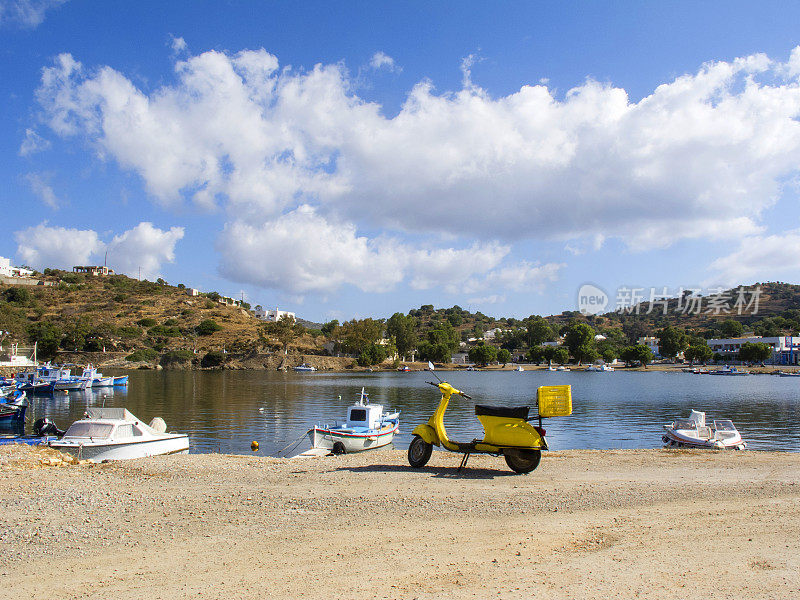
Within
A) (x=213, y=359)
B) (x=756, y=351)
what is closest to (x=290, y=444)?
(x=213, y=359)

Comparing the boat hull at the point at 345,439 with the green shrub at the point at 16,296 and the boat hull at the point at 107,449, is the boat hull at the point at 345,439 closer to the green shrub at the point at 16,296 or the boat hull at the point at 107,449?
the boat hull at the point at 107,449

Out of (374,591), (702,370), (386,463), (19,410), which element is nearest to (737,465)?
(386,463)

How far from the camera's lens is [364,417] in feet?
94.1

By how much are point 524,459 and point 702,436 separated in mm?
16484

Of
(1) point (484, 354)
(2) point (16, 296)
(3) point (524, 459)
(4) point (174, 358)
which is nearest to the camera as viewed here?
(3) point (524, 459)

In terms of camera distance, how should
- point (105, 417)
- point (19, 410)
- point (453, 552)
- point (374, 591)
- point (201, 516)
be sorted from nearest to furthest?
point (374, 591) < point (453, 552) < point (201, 516) < point (105, 417) < point (19, 410)

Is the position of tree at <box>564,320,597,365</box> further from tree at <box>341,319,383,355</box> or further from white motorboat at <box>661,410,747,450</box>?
white motorboat at <box>661,410,747,450</box>

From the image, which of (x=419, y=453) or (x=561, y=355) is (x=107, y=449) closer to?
(x=419, y=453)

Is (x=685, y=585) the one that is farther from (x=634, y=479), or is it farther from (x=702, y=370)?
(x=702, y=370)

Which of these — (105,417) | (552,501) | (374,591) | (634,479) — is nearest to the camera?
(374,591)

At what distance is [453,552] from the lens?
8070 millimetres

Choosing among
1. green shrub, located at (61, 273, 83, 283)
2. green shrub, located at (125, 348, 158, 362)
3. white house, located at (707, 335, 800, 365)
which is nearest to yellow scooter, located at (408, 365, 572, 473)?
green shrub, located at (125, 348, 158, 362)

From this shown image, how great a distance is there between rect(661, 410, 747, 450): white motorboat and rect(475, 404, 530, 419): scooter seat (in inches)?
634

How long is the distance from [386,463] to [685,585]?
10.8 metres
